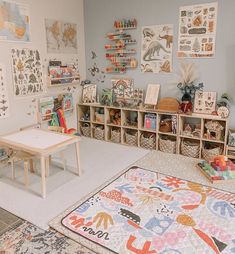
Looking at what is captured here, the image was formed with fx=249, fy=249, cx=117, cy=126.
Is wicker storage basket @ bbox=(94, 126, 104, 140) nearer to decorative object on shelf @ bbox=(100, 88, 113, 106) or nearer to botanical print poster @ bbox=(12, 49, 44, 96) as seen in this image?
decorative object on shelf @ bbox=(100, 88, 113, 106)

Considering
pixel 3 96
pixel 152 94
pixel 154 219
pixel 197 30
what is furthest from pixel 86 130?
pixel 154 219

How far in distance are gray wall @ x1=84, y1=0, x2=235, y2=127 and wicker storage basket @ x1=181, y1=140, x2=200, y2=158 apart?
510mm

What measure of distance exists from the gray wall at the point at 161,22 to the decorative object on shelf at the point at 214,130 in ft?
0.69

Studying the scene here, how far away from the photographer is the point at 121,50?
140 inches

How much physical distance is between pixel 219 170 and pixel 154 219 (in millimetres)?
1004

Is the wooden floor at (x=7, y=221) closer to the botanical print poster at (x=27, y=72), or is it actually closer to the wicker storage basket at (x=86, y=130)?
the botanical print poster at (x=27, y=72)

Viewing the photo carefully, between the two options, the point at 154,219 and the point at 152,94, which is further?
the point at 152,94

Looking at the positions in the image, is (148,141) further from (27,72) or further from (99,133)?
(27,72)

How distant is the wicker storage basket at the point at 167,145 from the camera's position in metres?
3.24

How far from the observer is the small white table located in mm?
2174

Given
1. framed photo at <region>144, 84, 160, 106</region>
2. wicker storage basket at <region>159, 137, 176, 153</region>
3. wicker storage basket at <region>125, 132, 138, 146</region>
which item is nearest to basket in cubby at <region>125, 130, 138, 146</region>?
wicker storage basket at <region>125, 132, 138, 146</region>

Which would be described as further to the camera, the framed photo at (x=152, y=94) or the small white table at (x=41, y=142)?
the framed photo at (x=152, y=94)

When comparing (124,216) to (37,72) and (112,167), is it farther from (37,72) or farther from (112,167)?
(37,72)

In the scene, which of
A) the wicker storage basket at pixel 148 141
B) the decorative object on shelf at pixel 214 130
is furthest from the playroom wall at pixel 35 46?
the decorative object on shelf at pixel 214 130
